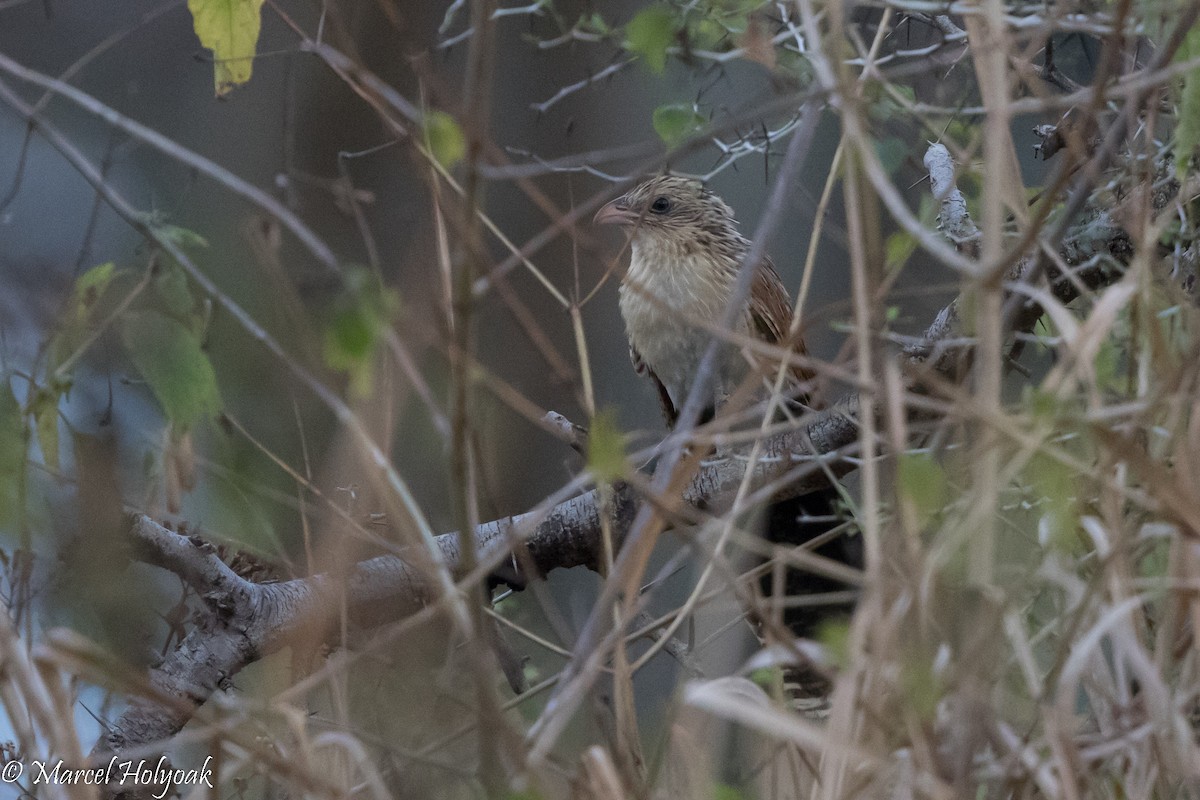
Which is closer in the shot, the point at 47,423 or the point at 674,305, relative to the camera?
the point at 47,423

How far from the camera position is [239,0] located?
162cm

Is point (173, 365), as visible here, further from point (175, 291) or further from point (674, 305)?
point (674, 305)

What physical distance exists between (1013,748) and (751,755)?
2.80 ft

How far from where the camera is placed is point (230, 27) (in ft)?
5.31

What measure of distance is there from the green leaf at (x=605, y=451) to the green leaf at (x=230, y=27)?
3.22 feet

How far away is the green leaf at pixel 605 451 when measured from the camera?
2.88ft

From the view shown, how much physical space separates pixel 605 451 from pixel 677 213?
3.11m

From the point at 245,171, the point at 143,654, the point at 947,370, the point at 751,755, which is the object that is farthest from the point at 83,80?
the point at 751,755

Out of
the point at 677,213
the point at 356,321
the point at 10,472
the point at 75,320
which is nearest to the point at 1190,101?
the point at 356,321

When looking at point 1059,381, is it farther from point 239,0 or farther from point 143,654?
point 143,654

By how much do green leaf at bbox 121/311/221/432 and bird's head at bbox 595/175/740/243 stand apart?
7.87ft

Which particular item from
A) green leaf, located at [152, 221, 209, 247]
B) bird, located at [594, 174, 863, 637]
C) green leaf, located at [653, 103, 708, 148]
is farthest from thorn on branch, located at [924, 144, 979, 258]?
green leaf, located at [152, 221, 209, 247]

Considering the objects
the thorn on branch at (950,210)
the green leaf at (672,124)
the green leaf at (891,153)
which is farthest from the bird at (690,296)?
the green leaf at (891,153)

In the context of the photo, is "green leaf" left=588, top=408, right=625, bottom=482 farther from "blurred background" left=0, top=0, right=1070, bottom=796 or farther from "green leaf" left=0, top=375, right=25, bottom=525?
"blurred background" left=0, top=0, right=1070, bottom=796
